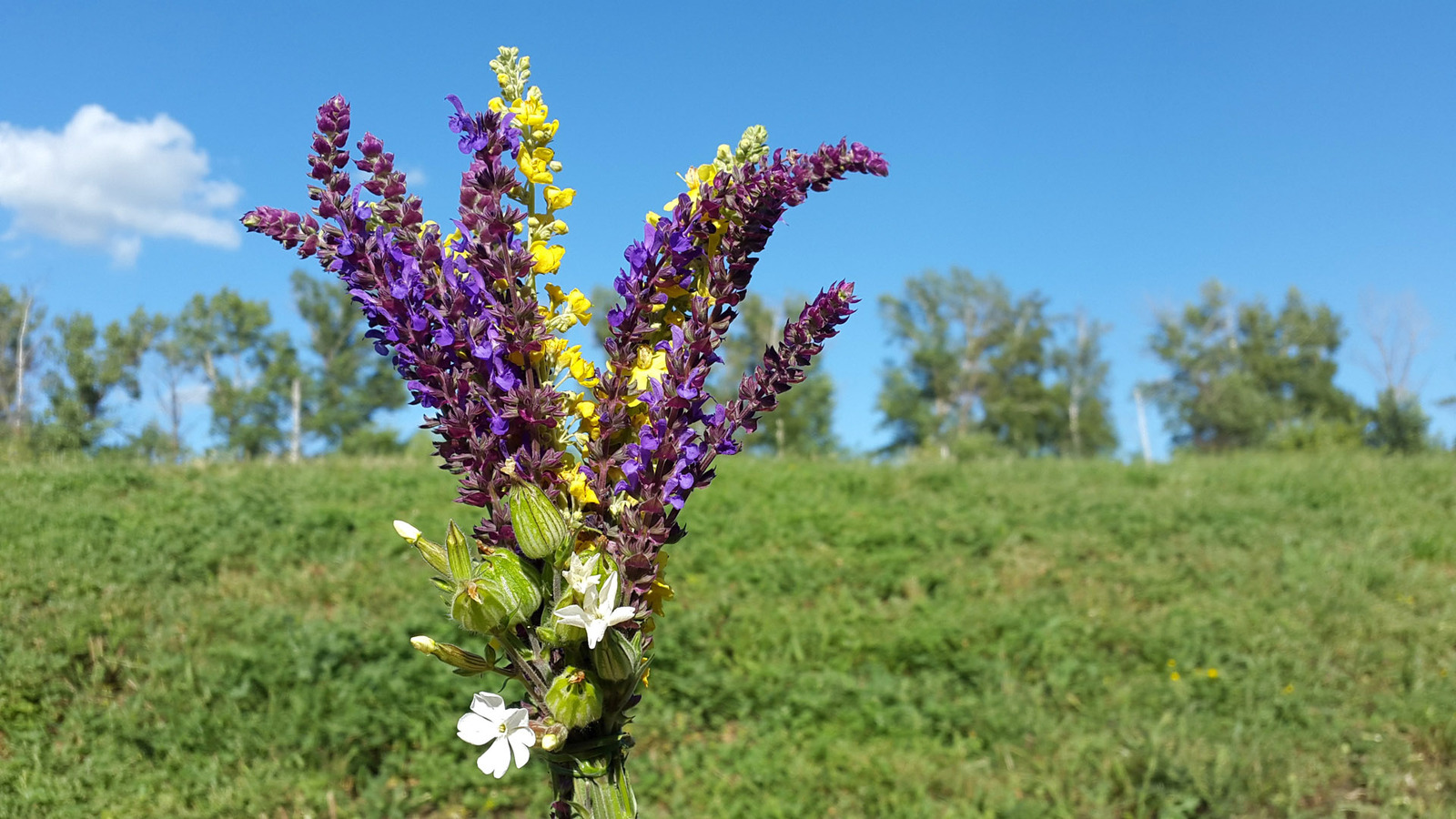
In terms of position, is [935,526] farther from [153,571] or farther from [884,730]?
[153,571]

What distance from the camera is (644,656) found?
3.86 feet

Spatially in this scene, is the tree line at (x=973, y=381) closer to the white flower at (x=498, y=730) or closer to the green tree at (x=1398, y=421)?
the green tree at (x=1398, y=421)

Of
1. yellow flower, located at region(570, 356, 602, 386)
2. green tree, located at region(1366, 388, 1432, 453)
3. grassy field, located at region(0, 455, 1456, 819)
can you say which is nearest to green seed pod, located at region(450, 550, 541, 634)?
yellow flower, located at region(570, 356, 602, 386)

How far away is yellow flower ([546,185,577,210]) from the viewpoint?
1222 mm

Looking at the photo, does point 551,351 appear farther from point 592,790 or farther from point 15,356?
point 15,356

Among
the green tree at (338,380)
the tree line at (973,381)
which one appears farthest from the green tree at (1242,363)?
the green tree at (338,380)

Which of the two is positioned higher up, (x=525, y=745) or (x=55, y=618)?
(x=55, y=618)

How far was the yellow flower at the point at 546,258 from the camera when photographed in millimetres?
1177

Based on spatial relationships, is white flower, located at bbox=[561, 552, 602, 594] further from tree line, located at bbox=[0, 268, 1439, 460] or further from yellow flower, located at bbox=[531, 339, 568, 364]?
tree line, located at bbox=[0, 268, 1439, 460]

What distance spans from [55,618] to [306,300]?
31.2 metres

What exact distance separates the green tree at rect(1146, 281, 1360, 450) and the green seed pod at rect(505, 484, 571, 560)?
36036mm

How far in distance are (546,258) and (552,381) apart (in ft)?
0.54

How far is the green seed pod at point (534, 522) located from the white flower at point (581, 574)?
0.11ft

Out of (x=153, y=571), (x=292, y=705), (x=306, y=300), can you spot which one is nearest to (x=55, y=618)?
(x=153, y=571)
